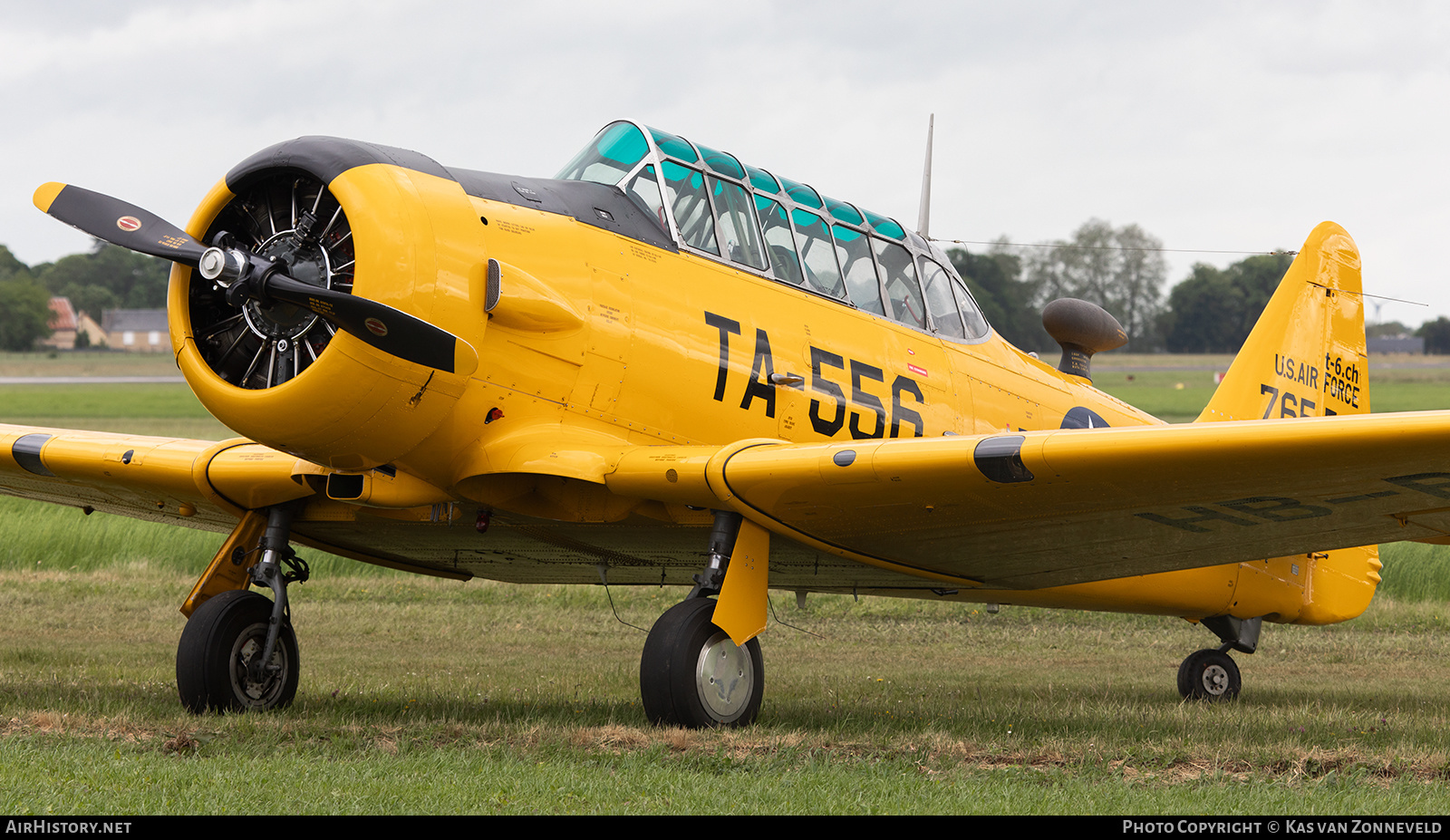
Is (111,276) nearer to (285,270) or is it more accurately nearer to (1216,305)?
(1216,305)

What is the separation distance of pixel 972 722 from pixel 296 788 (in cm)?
403

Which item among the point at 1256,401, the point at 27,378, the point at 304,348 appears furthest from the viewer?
the point at 27,378

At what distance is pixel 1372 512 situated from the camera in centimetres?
681

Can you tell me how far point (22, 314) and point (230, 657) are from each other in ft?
314

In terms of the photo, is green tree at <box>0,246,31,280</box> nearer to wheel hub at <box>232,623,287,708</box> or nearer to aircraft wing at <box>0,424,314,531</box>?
aircraft wing at <box>0,424,314,531</box>

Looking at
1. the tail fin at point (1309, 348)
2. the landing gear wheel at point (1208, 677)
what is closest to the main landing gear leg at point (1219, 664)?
the landing gear wheel at point (1208, 677)

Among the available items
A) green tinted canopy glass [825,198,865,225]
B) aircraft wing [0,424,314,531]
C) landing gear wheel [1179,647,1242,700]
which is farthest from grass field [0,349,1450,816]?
green tinted canopy glass [825,198,865,225]

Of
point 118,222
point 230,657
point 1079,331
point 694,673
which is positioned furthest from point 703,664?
point 1079,331

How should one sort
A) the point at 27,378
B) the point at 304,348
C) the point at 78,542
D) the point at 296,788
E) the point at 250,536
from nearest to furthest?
the point at 296,788 → the point at 304,348 → the point at 250,536 → the point at 78,542 → the point at 27,378

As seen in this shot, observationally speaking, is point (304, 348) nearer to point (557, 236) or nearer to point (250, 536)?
point (557, 236)

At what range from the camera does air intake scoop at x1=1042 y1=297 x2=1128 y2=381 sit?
1051 cm

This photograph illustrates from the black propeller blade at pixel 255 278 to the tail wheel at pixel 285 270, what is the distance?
139mm
